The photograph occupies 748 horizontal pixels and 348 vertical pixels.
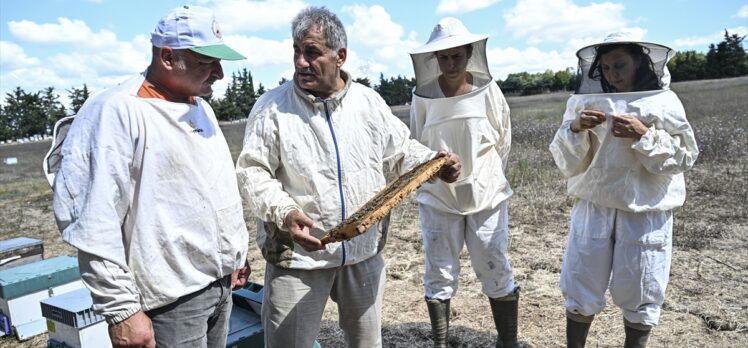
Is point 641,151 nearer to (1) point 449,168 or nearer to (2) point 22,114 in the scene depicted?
(1) point 449,168

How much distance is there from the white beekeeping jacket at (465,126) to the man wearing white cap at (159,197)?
161cm

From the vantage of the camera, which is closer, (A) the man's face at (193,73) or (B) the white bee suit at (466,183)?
(A) the man's face at (193,73)

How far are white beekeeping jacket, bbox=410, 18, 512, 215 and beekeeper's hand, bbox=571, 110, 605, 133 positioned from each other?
630mm

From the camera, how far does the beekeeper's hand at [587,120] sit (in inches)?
118

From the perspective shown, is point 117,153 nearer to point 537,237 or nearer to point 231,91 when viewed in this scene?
point 537,237

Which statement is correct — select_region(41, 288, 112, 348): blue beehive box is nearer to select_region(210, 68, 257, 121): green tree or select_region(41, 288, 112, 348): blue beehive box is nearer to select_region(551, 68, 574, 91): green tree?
select_region(210, 68, 257, 121): green tree

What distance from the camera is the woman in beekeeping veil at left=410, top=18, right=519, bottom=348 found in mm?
3496

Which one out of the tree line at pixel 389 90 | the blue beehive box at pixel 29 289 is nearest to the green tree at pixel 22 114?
the tree line at pixel 389 90

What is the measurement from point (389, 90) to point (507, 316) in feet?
162

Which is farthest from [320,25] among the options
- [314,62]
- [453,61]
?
[453,61]

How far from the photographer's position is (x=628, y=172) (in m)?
3.01

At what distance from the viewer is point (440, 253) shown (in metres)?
3.62

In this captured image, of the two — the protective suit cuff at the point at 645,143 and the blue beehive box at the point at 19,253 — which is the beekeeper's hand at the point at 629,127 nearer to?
the protective suit cuff at the point at 645,143

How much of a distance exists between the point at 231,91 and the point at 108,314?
52982 millimetres
